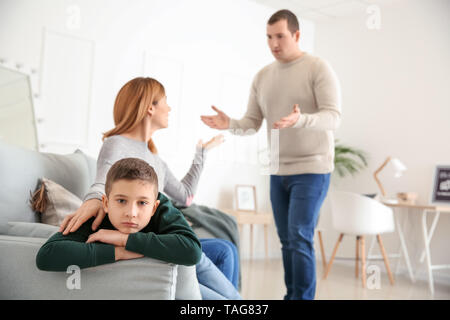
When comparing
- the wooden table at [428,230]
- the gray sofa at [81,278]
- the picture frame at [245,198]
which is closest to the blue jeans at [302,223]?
the gray sofa at [81,278]

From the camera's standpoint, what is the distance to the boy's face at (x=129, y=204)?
99 cm

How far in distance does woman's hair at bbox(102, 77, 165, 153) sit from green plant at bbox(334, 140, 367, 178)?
3362mm

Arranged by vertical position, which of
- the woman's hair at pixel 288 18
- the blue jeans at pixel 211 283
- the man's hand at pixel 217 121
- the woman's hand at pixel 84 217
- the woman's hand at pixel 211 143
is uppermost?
the woman's hair at pixel 288 18

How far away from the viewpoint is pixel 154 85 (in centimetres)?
134

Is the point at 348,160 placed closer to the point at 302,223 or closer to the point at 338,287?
the point at 338,287

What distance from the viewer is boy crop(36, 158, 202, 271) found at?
964mm

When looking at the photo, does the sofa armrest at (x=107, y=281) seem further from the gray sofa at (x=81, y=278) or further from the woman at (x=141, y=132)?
the woman at (x=141, y=132)

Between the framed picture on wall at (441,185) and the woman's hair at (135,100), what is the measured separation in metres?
3.19

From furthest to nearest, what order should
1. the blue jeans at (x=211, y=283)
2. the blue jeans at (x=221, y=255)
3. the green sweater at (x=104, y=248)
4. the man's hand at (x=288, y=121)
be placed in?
the blue jeans at (x=221, y=255) → the man's hand at (x=288, y=121) → the blue jeans at (x=211, y=283) → the green sweater at (x=104, y=248)

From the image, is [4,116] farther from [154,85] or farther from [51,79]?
[154,85]

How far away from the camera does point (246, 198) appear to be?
4555 mm

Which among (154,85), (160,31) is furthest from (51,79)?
(154,85)

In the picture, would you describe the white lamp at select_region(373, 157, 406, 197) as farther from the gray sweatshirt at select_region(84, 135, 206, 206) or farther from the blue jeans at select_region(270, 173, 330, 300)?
the gray sweatshirt at select_region(84, 135, 206, 206)
